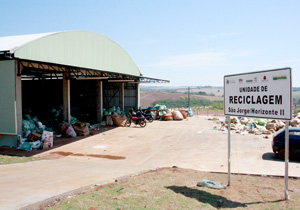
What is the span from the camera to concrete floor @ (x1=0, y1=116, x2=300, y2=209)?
6141 mm

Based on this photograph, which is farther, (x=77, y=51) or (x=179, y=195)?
(x=77, y=51)

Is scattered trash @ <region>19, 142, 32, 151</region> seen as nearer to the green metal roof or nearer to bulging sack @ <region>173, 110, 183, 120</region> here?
the green metal roof

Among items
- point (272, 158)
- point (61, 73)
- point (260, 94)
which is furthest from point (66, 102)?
point (260, 94)

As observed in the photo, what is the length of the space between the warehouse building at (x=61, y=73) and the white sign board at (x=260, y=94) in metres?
9.97

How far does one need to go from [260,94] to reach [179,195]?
273 cm

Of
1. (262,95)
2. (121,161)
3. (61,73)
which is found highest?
(61,73)

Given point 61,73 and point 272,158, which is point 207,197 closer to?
point 272,158

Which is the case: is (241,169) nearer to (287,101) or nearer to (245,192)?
(245,192)

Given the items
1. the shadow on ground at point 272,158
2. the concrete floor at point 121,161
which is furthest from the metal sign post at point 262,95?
the shadow on ground at point 272,158

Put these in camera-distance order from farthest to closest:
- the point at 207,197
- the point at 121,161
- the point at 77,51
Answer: the point at 77,51
the point at 121,161
the point at 207,197

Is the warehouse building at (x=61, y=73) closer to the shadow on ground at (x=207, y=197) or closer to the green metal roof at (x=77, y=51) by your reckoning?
the green metal roof at (x=77, y=51)

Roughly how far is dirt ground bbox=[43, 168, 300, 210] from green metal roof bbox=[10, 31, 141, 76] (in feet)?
29.9

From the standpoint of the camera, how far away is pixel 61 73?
19594mm

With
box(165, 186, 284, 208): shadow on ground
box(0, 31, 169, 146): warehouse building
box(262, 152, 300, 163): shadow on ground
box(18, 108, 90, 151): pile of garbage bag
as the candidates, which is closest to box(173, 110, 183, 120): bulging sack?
box(0, 31, 169, 146): warehouse building
